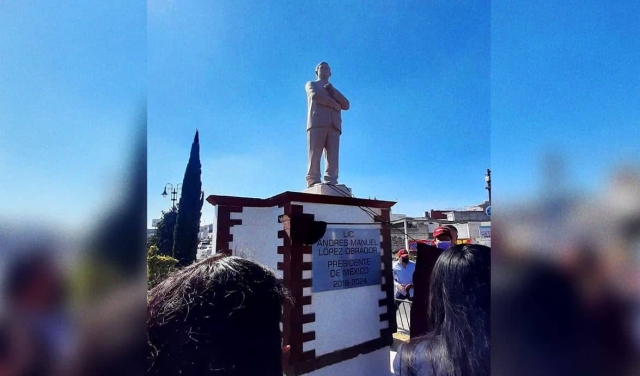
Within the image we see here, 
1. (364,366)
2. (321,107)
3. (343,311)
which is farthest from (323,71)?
(364,366)

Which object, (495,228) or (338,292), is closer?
(495,228)

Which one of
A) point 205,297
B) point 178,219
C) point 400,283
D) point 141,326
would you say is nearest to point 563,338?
point 141,326

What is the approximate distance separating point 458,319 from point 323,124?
4.33 metres

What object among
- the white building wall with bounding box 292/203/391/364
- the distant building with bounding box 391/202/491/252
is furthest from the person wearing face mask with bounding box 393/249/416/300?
the distant building with bounding box 391/202/491/252

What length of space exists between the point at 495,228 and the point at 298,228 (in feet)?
12.4

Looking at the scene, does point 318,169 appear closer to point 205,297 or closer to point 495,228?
point 205,297

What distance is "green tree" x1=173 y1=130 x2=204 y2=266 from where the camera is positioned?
1181 cm

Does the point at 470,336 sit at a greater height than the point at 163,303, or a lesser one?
lesser

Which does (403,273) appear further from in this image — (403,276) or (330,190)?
(330,190)

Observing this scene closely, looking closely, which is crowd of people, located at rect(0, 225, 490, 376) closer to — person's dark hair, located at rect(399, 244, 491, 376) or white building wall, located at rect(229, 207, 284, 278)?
person's dark hair, located at rect(399, 244, 491, 376)

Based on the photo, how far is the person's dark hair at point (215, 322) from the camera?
39.3 inches

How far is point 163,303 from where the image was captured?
108 cm

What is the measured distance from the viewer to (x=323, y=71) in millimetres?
5605

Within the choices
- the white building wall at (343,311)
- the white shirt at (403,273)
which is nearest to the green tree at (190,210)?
the white shirt at (403,273)
